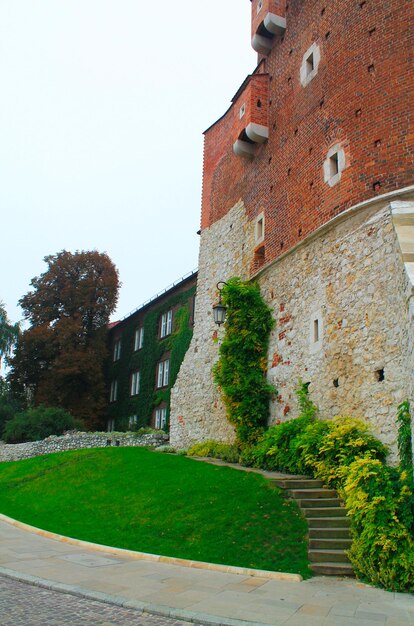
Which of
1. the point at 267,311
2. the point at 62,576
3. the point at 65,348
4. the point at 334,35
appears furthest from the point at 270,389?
the point at 65,348

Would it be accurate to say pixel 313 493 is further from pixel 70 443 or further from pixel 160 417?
pixel 160 417

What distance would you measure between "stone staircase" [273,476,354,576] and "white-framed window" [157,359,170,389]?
16.7 metres

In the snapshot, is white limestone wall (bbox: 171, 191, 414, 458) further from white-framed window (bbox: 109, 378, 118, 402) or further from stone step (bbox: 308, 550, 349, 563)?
white-framed window (bbox: 109, 378, 118, 402)

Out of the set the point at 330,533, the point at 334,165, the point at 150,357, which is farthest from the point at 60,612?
the point at 150,357

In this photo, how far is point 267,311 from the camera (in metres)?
15.5

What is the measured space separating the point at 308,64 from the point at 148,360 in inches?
720

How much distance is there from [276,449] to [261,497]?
2207 millimetres

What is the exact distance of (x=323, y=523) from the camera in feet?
28.6

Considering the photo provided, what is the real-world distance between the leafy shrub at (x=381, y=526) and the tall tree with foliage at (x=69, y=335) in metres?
24.6

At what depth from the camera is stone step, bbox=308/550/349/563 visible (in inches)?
308

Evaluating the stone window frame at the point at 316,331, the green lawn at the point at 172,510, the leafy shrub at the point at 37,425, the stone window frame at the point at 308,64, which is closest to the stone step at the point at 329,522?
the green lawn at the point at 172,510

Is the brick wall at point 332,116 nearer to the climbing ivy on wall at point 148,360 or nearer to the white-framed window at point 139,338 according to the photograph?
the climbing ivy on wall at point 148,360

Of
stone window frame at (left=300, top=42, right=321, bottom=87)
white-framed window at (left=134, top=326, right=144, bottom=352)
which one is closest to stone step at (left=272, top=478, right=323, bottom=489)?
stone window frame at (left=300, top=42, right=321, bottom=87)

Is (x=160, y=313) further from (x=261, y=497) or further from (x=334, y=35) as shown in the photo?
(x=261, y=497)
